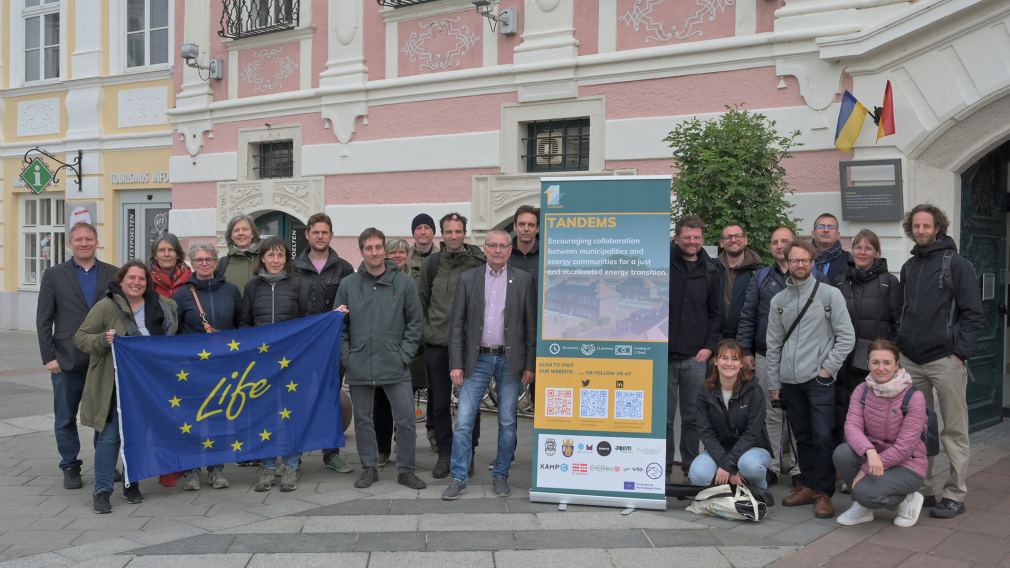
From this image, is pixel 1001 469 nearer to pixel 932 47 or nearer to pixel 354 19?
pixel 932 47

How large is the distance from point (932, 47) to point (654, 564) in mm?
5585

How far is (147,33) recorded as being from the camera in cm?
1581

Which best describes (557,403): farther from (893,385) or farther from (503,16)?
(503,16)

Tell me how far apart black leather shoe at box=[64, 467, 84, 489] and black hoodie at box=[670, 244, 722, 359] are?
4346 mm

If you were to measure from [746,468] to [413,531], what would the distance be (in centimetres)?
213

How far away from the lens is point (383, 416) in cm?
737

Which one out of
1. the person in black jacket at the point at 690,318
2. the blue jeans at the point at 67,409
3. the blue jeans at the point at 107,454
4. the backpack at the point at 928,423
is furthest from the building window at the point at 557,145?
the blue jeans at the point at 107,454

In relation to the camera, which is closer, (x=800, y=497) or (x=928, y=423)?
(x=928, y=423)

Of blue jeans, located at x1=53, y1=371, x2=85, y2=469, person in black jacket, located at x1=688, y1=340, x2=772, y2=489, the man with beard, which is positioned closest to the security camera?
blue jeans, located at x1=53, y1=371, x2=85, y2=469

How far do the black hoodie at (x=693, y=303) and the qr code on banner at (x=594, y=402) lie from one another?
2.33 feet

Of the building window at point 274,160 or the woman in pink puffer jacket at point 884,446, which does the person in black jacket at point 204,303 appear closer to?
the woman in pink puffer jacket at point 884,446

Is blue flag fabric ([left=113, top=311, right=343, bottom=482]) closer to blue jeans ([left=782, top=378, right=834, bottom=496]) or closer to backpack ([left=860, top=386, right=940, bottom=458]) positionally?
blue jeans ([left=782, top=378, right=834, bottom=496])

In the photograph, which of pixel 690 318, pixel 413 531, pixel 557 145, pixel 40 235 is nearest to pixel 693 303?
pixel 690 318

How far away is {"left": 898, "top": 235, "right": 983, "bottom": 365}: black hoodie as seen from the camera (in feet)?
19.5
